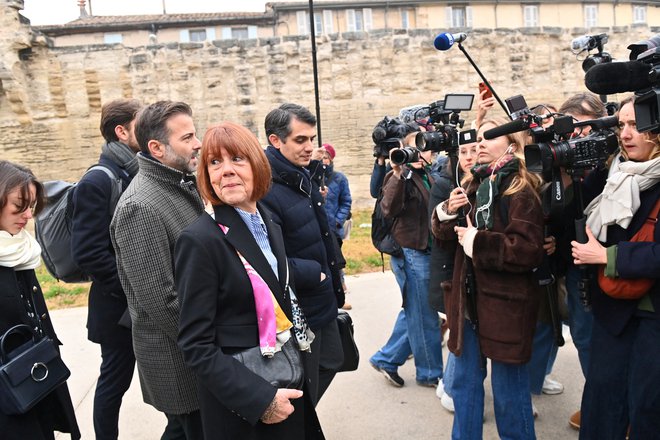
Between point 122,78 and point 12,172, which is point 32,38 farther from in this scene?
point 12,172

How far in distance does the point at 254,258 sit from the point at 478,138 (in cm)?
180

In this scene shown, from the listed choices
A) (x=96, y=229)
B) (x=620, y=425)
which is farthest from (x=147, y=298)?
(x=620, y=425)

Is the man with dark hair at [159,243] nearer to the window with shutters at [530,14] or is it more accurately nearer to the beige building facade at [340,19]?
the beige building facade at [340,19]

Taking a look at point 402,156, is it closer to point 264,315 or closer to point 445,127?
point 445,127

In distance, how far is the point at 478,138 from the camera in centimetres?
308

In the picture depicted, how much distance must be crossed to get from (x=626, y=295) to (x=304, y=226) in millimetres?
1617

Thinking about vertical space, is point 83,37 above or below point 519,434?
above

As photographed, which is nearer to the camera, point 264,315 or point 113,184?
point 264,315

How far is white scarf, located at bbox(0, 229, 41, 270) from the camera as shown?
2432 mm

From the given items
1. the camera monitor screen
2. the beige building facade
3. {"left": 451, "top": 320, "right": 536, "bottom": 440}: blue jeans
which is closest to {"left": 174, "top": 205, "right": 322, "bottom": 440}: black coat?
{"left": 451, "top": 320, "right": 536, "bottom": 440}: blue jeans

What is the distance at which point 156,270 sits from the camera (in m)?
2.24

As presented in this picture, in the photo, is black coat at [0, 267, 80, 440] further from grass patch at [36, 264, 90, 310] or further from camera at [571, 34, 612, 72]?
grass patch at [36, 264, 90, 310]

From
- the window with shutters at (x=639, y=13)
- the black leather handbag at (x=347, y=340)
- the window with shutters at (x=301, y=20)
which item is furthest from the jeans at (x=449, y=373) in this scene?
the window with shutters at (x=639, y=13)

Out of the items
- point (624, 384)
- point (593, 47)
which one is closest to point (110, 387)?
point (624, 384)
